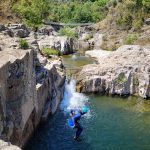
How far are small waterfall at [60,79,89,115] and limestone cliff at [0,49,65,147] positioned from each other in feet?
13.7

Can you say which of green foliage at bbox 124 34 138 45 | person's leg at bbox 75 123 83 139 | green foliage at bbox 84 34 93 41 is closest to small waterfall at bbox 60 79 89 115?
person's leg at bbox 75 123 83 139

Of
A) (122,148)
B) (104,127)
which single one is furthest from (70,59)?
(122,148)

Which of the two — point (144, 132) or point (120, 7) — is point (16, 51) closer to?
point (144, 132)

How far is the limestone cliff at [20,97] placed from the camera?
28.2 metres

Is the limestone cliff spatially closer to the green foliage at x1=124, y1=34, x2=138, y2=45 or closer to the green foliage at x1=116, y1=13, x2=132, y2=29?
the green foliage at x1=124, y1=34, x2=138, y2=45

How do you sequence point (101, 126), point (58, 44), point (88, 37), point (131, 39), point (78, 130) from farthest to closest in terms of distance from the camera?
1. point (88, 37)
2. point (131, 39)
3. point (58, 44)
4. point (101, 126)
5. point (78, 130)

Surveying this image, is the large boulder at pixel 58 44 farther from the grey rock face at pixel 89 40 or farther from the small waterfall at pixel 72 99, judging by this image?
the small waterfall at pixel 72 99

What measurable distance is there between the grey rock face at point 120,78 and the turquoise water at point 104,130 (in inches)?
140

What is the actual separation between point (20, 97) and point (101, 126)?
11420mm

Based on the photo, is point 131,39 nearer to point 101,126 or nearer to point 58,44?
point 58,44

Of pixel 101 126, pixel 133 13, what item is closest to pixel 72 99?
pixel 101 126

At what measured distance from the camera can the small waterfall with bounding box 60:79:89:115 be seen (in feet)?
149

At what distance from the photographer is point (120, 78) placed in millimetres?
50594

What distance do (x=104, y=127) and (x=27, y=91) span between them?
1015 centimetres
